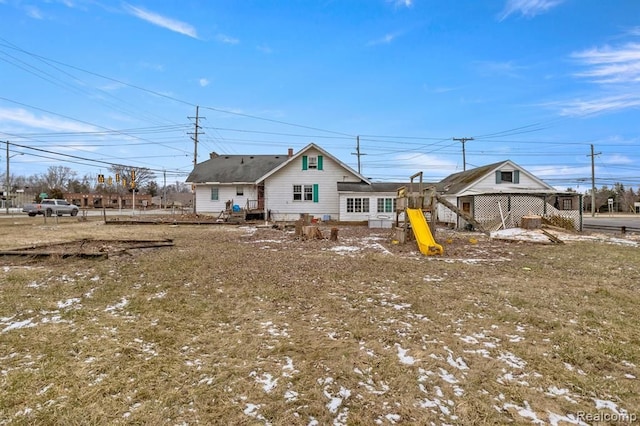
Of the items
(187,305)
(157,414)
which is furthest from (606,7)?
(157,414)

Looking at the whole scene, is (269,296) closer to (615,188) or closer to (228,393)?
(228,393)

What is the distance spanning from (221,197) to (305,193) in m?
7.89

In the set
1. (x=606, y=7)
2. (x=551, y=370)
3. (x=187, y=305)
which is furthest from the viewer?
(x=606, y=7)

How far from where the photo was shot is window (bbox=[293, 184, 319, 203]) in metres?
24.9

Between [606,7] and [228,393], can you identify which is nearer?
[228,393]

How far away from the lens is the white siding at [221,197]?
2792cm

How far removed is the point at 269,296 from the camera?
555cm

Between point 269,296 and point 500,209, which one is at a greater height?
point 500,209

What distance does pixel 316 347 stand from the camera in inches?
142

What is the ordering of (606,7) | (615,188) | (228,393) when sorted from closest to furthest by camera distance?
(228,393) → (606,7) → (615,188)

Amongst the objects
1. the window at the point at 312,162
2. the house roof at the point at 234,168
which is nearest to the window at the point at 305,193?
the window at the point at 312,162

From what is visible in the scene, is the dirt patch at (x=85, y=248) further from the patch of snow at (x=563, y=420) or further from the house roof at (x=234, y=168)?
the house roof at (x=234, y=168)

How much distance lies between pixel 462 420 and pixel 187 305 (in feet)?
13.1

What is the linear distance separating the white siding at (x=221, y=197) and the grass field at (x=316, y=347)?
20.8 metres
